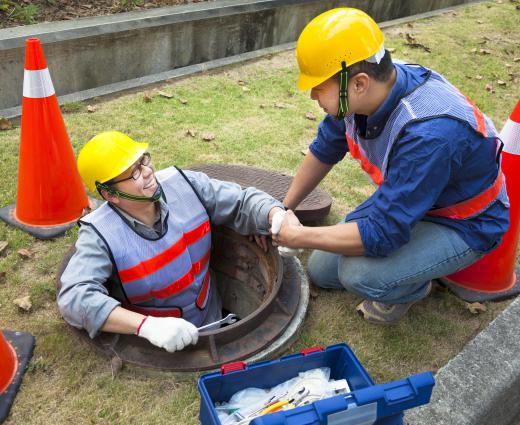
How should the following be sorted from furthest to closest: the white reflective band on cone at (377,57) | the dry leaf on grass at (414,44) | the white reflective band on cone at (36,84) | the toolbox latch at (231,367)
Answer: the dry leaf on grass at (414,44) < the white reflective band on cone at (36,84) < the white reflective band on cone at (377,57) < the toolbox latch at (231,367)

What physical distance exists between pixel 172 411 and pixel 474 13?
8.49m

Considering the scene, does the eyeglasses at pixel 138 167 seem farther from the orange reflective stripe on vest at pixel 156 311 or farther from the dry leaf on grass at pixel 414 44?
the dry leaf on grass at pixel 414 44

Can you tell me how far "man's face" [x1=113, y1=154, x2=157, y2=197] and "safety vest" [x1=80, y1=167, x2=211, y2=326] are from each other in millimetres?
173

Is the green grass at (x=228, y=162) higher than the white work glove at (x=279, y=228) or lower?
lower

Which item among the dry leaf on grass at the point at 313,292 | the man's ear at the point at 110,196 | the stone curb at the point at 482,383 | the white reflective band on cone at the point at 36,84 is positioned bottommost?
the dry leaf on grass at the point at 313,292

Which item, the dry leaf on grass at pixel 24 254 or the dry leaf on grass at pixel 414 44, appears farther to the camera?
the dry leaf on grass at pixel 414 44

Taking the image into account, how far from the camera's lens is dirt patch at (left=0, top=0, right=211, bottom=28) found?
476 centimetres

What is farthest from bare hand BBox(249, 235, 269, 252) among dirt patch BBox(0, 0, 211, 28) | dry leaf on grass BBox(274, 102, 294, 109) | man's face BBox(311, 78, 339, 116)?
dirt patch BBox(0, 0, 211, 28)

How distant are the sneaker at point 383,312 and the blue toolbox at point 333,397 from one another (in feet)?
1.97

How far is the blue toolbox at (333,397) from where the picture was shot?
1.61m

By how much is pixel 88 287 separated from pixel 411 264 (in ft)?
4.80

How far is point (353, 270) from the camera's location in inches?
98.3

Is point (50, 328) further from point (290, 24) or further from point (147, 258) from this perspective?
point (290, 24)

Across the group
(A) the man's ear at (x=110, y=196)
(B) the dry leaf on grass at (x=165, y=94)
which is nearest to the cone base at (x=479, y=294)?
(A) the man's ear at (x=110, y=196)
